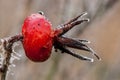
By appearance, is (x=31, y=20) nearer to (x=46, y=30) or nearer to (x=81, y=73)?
(x=46, y=30)

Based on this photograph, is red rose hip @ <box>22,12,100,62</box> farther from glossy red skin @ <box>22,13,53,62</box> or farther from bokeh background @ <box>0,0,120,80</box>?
bokeh background @ <box>0,0,120,80</box>

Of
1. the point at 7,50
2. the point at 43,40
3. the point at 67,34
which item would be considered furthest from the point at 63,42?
the point at 67,34

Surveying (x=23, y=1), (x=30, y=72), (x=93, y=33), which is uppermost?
(x=23, y=1)

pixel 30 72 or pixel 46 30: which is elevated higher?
pixel 46 30

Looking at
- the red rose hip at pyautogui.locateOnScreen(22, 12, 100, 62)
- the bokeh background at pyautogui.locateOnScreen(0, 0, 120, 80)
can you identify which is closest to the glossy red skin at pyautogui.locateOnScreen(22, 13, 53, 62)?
the red rose hip at pyautogui.locateOnScreen(22, 12, 100, 62)

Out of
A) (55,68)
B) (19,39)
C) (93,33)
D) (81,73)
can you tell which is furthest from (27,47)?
(93,33)

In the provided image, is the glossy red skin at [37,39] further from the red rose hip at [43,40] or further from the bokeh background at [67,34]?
the bokeh background at [67,34]

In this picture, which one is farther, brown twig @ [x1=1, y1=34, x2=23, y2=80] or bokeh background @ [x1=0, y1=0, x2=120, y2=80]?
bokeh background @ [x1=0, y1=0, x2=120, y2=80]
